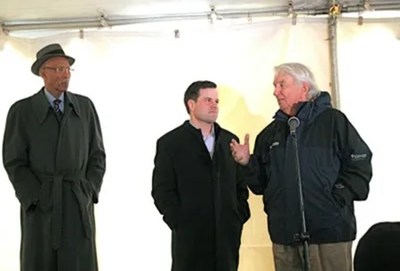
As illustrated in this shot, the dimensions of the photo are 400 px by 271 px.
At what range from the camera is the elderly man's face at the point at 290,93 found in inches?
123

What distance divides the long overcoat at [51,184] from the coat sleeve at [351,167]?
134 cm

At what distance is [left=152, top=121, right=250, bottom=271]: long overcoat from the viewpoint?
3.17m

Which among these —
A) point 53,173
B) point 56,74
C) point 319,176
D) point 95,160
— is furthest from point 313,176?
point 56,74

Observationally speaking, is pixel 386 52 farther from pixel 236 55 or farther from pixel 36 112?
pixel 36 112

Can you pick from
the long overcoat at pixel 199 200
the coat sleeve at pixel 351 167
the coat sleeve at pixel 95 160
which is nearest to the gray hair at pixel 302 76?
the coat sleeve at pixel 351 167

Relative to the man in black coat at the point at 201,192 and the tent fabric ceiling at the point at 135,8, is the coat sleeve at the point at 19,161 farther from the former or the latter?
the tent fabric ceiling at the point at 135,8

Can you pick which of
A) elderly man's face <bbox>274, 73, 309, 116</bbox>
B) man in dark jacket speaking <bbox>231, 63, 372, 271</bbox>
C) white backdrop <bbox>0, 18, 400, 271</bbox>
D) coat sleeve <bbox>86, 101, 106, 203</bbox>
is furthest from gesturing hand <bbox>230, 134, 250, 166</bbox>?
coat sleeve <bbox>86, 101, 106, 203</bbox>

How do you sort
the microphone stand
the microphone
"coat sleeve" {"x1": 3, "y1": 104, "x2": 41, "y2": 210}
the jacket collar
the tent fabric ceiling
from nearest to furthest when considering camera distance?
the microphone stand → the microphone → "coat sleeve" {"x1": 3, "y1": 104, "x2": 41, "y2": 210} → the jacket collar → the tent fabric ceiling

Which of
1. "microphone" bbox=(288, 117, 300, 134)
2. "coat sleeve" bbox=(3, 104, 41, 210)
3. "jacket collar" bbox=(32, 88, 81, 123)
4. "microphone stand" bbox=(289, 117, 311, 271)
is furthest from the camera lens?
"jacket collar" bbox=(32, 88, 81, 123)

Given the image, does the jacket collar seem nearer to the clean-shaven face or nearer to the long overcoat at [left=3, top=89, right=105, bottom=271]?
the long overcoat at [left=3, top=89, right=105, bottom=271]

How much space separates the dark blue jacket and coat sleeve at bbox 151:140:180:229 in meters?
0.51

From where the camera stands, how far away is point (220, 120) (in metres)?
3.86

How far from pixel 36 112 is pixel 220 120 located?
1.21 m

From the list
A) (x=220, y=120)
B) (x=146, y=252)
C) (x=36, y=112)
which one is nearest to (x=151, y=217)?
(x=146, y=252)
